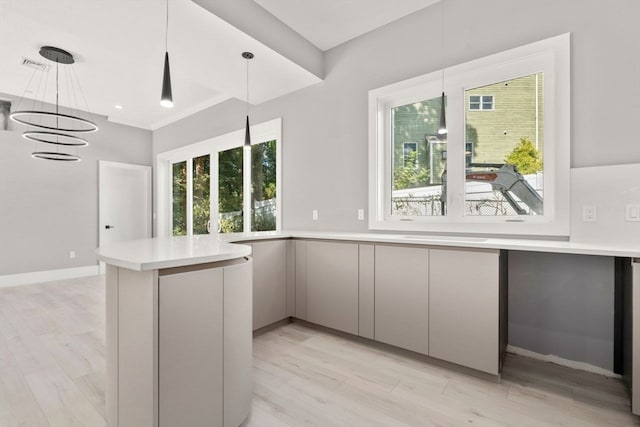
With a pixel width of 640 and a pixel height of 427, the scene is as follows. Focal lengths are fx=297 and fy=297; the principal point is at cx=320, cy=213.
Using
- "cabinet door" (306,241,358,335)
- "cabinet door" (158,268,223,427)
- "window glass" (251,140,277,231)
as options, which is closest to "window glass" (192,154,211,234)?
"window glass" (251,140,277,231)

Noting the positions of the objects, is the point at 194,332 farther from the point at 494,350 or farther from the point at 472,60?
the point at 472,60

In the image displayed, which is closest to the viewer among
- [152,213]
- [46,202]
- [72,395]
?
[72,395]

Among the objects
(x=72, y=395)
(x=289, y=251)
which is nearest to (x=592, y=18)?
(x=289, y=251)

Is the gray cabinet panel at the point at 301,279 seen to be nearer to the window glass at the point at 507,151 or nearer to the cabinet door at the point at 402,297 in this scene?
the cabinet door at the point at 402,297

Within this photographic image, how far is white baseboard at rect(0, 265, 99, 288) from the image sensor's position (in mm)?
4613

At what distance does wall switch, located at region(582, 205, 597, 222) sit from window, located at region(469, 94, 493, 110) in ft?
3.42

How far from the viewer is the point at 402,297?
7.52 feet

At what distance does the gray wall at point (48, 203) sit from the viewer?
15.3 feet

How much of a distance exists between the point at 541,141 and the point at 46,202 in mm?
6862

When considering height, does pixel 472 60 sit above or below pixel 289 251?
above

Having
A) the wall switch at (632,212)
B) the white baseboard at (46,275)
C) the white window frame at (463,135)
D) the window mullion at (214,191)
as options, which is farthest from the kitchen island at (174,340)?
the white baseboard at (46,275)

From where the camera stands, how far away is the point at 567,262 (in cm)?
213

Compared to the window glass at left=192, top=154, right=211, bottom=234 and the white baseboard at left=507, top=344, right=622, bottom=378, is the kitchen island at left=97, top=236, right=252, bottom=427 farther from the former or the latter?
the window glass at left=192, top=154, right=211, bottom=234

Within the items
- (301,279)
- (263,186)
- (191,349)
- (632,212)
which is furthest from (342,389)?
(263,186)
